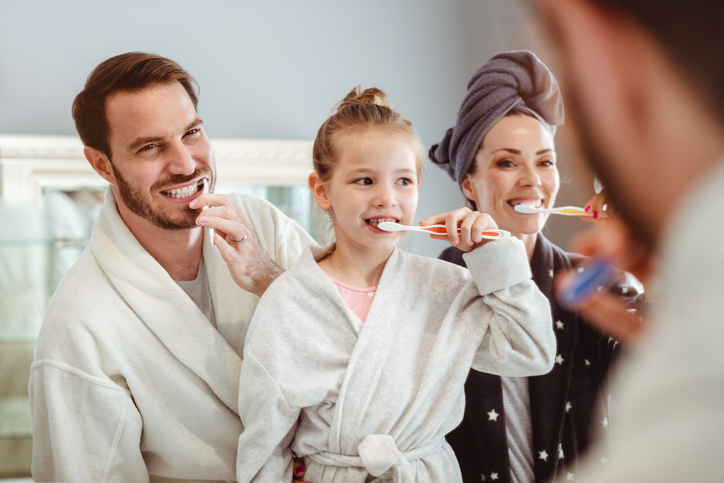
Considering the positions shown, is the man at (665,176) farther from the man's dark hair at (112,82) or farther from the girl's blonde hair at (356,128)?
the man's dark hair at (112,82)

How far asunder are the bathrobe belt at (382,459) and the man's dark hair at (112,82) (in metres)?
0.88

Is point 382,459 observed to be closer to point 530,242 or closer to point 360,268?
point 360,268

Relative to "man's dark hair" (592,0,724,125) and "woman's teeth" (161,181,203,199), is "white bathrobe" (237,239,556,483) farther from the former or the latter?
"man's dark hair" (592,0,724,125)

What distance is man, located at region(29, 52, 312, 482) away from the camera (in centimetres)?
104

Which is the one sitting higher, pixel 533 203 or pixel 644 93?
pixel 644 93

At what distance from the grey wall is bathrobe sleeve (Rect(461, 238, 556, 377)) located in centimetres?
123

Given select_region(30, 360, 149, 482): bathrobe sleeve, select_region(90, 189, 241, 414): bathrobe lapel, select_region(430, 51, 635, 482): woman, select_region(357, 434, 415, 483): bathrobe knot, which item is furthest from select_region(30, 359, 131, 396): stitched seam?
select_region(430, 51, 635, 482): woman

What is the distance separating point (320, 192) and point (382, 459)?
504 mm

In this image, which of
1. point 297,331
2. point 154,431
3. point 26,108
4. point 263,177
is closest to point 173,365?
point 154,431

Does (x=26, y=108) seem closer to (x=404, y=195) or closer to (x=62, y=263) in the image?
(x=62, y=263)

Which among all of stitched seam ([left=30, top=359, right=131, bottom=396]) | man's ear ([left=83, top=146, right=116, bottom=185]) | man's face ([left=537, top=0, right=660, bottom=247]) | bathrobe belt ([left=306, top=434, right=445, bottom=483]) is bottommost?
stitched seam ([left=30, top=359, right=131, bottom=396])

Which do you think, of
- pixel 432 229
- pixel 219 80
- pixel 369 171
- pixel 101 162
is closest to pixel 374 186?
pixel 369 171

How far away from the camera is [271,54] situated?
93.4 inches

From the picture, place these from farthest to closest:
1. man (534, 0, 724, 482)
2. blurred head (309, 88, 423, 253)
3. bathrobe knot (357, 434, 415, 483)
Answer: blurred head (309, 88, 423, 253) → bathrobe knot (357, 434, 415, 483) → man (534, 0, 724, 482)
